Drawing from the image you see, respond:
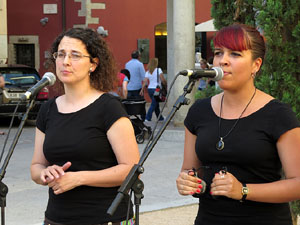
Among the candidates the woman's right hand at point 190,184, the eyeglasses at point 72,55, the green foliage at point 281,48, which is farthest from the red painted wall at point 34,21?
the woman's right hand at point 190,184

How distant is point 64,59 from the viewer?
373cm

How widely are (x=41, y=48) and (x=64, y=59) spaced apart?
23.5 m

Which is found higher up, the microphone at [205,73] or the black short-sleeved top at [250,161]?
the microphone at [205,73]

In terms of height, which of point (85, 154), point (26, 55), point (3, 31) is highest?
point (3, 31)

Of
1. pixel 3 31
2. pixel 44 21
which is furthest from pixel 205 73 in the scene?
pixel 44 21

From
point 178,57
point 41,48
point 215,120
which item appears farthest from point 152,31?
point 215,120

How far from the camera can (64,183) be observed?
3441 millimetres

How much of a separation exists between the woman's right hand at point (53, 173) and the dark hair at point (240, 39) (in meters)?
0.97

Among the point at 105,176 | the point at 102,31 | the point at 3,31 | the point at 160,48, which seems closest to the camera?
the point at 105,176

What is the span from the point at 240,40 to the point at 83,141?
100 cm

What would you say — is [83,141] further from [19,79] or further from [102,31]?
[102,31]

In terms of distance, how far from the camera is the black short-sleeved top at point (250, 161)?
311 cm

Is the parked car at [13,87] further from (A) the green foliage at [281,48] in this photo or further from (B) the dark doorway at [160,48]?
(A) the green foliage at [281,48]

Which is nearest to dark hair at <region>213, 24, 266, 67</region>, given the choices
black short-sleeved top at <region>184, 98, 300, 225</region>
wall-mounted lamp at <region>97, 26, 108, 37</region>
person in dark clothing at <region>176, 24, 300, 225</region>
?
person in dark clothing at <region>176, 24, 300, 225</region>
